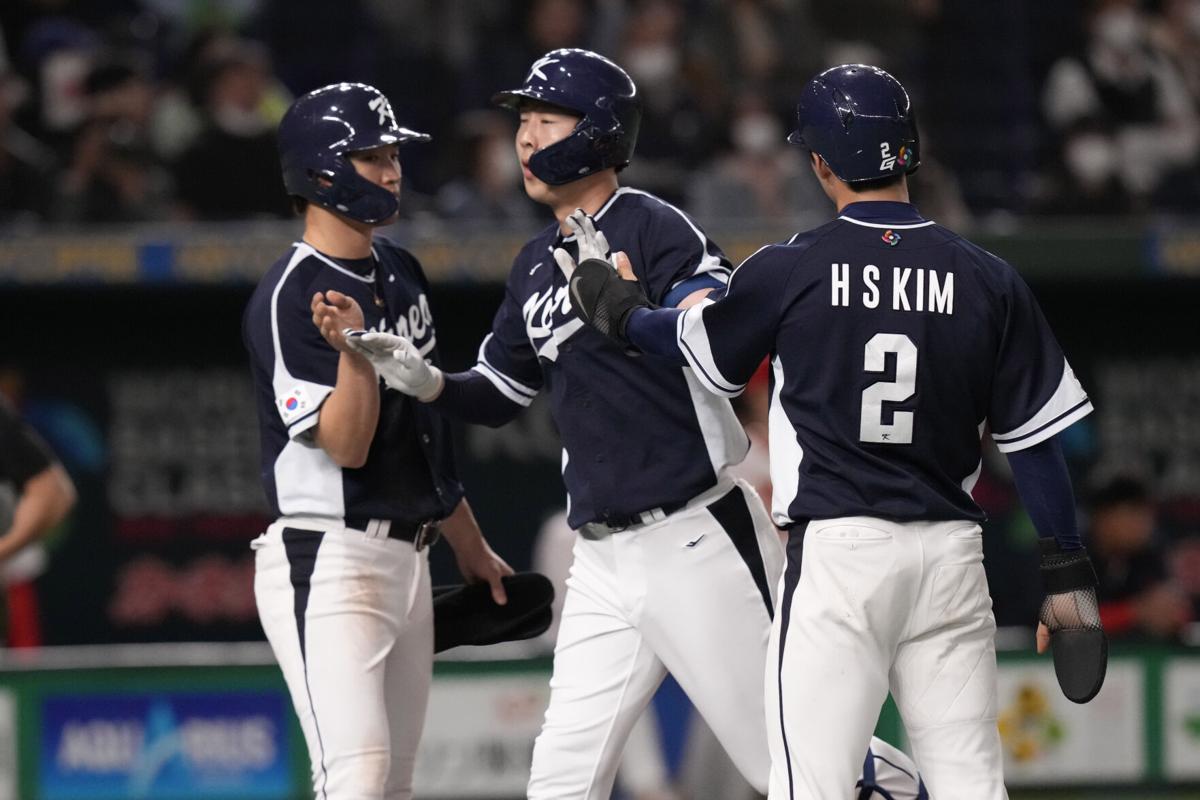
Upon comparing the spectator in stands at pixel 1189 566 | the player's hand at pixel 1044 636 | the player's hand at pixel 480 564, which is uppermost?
the player's hand at pixel 1044 636

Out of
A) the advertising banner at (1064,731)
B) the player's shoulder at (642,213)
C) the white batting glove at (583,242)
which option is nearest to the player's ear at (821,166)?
the player's shoulder at (642,213)

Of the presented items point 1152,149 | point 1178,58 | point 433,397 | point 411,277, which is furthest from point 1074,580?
point 1178,58

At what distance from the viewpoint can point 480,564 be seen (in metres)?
4.45

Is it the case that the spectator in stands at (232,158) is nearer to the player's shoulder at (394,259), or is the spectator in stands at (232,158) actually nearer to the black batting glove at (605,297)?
the player's shoulder at (394,259)

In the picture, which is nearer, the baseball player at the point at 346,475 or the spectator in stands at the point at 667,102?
the baseball player at the point at 346,475

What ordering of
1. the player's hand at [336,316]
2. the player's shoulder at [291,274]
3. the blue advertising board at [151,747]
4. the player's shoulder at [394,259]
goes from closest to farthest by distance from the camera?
the player's hand at [336,316]
the player's shoulder at [291,274]
the player's shoulder at [394,259]
the blue advertising board at [151,747]

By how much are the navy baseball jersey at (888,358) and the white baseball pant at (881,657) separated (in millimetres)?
69

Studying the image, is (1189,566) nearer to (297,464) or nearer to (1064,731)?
(1064,731)

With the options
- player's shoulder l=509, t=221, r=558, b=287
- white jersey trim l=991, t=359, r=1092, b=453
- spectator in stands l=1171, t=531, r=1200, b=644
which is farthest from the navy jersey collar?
spectator in stands l=1171, t=531, r=1200, b=644

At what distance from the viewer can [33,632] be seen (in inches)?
322

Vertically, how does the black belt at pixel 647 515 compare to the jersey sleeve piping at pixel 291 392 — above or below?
below

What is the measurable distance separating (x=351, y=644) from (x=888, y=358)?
1.38 meters

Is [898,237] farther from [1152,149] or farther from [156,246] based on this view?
[1152,149]

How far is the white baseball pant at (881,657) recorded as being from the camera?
3305 mm
